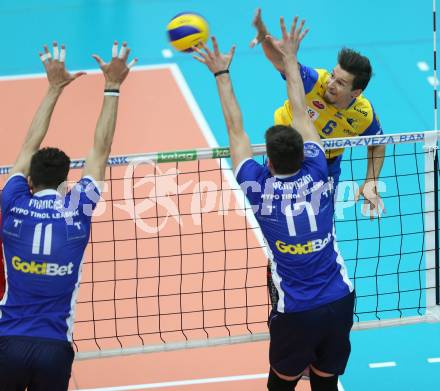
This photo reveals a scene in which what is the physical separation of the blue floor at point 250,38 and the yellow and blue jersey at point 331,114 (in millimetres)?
4388

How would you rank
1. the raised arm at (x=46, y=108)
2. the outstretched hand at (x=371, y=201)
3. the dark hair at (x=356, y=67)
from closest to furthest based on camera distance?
1. the raised arm at (x=46, y=108)
2. the dark hair at (x=356, y=67)
3. the outstretched hand at (x=371, y=201)

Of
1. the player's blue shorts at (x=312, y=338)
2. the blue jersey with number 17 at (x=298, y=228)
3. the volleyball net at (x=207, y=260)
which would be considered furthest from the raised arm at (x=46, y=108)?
the player's blue shorts at (x=312, y=338)

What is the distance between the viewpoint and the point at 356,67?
289 inches

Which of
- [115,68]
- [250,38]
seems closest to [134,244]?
[115,68]

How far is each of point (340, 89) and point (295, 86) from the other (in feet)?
3.85

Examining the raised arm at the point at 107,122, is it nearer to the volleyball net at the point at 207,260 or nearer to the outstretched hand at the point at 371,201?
the volleyball net at the point at 207,260

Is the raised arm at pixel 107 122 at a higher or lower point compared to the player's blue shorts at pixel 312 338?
higher

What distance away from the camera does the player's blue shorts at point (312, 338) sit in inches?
234

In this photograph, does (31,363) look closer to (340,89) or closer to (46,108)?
(46,108)

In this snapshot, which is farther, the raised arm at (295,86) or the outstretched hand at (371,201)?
→ the outstretched hand at (371,201)

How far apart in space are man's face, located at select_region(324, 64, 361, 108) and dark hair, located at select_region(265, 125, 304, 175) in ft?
5.47

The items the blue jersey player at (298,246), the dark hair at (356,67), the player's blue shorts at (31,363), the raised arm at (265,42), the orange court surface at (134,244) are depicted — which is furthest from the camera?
the orange court surface at (134,244)

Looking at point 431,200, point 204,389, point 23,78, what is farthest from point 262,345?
point 23,78

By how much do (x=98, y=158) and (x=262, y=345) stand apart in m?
3.09
